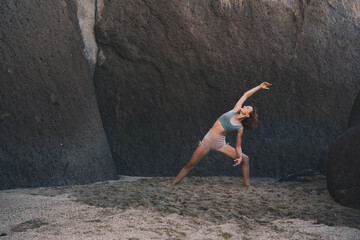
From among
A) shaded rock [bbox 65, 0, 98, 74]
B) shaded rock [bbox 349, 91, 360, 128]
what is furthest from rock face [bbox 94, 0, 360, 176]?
shaded rock [bbox 349, 91, 360, 128]

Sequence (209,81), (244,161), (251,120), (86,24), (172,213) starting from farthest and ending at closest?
(209,81), (86,24), (251,120), (244,161), (172,213)

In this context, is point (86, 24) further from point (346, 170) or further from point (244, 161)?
point (346, 170)

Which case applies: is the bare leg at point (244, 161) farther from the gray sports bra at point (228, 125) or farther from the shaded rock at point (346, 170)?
the shaded rock at point (346, 170)

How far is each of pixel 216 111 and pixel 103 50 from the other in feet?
5.25

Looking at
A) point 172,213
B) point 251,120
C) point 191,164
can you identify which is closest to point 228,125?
point 251,120

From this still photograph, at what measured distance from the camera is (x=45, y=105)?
4230mm

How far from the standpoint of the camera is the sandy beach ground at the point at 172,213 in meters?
2.48

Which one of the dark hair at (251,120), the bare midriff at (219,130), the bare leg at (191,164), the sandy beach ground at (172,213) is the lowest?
the sandy beach ground at (172,213)

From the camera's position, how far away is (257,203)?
3.32m

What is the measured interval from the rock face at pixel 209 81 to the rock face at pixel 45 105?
21.3 inches

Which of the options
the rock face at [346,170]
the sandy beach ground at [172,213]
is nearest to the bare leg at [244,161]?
the sandy beach ground at [172,213]

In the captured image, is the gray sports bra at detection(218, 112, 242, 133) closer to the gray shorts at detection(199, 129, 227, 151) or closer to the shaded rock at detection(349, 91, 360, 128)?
the gray shorts at detection(199, 129, 227, 151)

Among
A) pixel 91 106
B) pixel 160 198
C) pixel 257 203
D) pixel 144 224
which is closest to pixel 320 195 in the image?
pixel 257 203

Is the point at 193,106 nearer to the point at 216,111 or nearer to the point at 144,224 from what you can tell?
the point at 216,111
